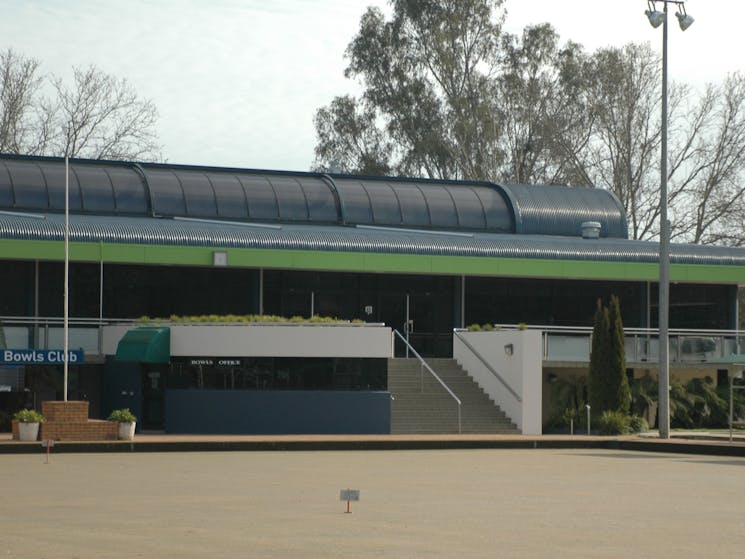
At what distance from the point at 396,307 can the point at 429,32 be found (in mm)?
26058

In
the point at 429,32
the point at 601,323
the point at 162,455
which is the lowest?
the point at 162,455

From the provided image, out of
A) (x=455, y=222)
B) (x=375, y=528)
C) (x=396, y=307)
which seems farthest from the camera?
(x=455, y=222)

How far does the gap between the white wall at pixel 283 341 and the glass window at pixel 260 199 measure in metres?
11.9

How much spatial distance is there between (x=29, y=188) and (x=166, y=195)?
4612mm

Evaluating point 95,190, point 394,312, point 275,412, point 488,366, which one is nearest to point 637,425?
point 488,366

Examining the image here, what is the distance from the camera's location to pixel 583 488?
840 inches

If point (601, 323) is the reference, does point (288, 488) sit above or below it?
below

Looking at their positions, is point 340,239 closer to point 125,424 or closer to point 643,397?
point 643,397

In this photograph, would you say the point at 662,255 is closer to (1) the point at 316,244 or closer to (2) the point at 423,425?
(2) the point at 423,425

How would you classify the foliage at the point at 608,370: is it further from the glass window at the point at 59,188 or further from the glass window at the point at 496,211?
the glass window at the point at 59,188

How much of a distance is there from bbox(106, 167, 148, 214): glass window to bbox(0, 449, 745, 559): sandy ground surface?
782 inches

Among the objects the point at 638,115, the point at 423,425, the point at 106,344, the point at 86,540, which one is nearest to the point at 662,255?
the point at 423,425

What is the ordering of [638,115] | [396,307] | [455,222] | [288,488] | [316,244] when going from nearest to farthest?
1. [288,488]
2. [316,244]
3. [396,307]
4. [455,222]
5. [638,115]

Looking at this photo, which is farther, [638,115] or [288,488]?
[638,115]
